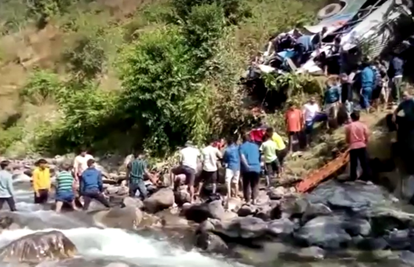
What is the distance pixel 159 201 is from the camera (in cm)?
1467

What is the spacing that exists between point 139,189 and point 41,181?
6.77 ft

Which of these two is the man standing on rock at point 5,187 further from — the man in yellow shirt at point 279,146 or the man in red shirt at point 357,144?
the man in red shirt at point 357,144

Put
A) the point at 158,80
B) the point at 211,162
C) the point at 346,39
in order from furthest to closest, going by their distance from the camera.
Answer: the point at 158,80, the point at 346,39, the point at 211,162

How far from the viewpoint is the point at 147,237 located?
508 inches

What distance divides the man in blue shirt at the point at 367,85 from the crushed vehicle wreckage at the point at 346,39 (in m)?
1.85

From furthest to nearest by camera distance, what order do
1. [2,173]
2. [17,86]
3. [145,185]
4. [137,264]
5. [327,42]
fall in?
1. [17,86]
2. [327,42]
3. [145,185]
4. [2,173]
5. [137,264]

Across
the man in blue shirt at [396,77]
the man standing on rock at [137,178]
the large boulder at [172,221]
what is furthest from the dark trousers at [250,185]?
the man in blue shirt at [396,77]

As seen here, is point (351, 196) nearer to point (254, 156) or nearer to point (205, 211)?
point (254, 156)

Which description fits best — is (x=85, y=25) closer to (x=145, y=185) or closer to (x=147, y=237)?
(x=145, y=185)

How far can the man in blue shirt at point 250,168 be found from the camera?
13.6 meters

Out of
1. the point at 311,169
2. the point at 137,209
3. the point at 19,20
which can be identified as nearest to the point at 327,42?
the point at 311,169

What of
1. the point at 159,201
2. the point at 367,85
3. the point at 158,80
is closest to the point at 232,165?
the point at 159,201

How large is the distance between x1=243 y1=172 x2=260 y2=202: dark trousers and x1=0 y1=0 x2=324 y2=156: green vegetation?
14.8ft

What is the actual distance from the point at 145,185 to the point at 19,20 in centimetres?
2614
